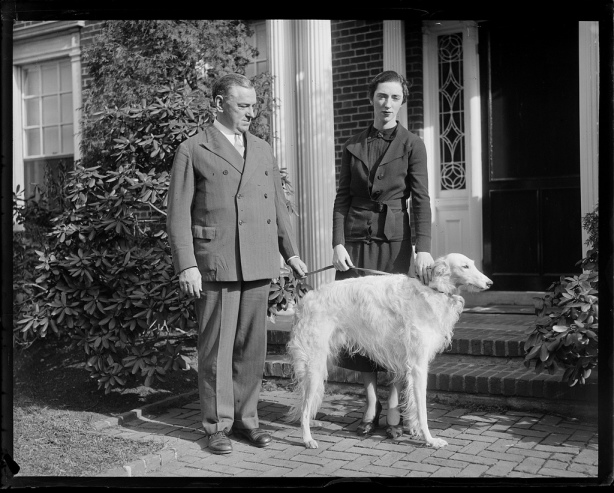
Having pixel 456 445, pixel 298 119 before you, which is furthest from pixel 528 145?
pixel 456 445

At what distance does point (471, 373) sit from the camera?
5602 mm

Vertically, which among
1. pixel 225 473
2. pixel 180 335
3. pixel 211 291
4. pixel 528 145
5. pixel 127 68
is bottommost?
pixel 225 473

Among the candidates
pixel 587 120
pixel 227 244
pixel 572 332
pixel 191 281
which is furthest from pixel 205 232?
pixel 587 120

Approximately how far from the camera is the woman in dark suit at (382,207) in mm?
4895

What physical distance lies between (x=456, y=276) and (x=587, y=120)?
3.28 metres

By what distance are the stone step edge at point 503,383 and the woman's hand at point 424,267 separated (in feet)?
3.47

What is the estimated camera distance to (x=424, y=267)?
472 cm

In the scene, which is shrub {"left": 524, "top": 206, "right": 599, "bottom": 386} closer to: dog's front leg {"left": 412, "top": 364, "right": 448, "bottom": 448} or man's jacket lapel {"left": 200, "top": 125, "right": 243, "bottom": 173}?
dog's front leg {"left": 412, "top": 364, "right": 448, "bottom": 448}

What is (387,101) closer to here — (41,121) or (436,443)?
(436,443)

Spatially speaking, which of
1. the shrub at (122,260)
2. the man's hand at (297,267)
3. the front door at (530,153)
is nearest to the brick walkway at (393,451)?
the shrub at (122,260)

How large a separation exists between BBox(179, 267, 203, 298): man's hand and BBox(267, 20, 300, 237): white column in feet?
10.5

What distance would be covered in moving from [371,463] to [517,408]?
1.47 metres

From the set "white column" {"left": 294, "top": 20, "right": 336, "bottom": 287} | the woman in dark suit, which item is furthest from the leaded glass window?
the woman in dark suit

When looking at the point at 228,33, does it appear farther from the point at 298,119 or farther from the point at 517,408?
the point at 517,408
